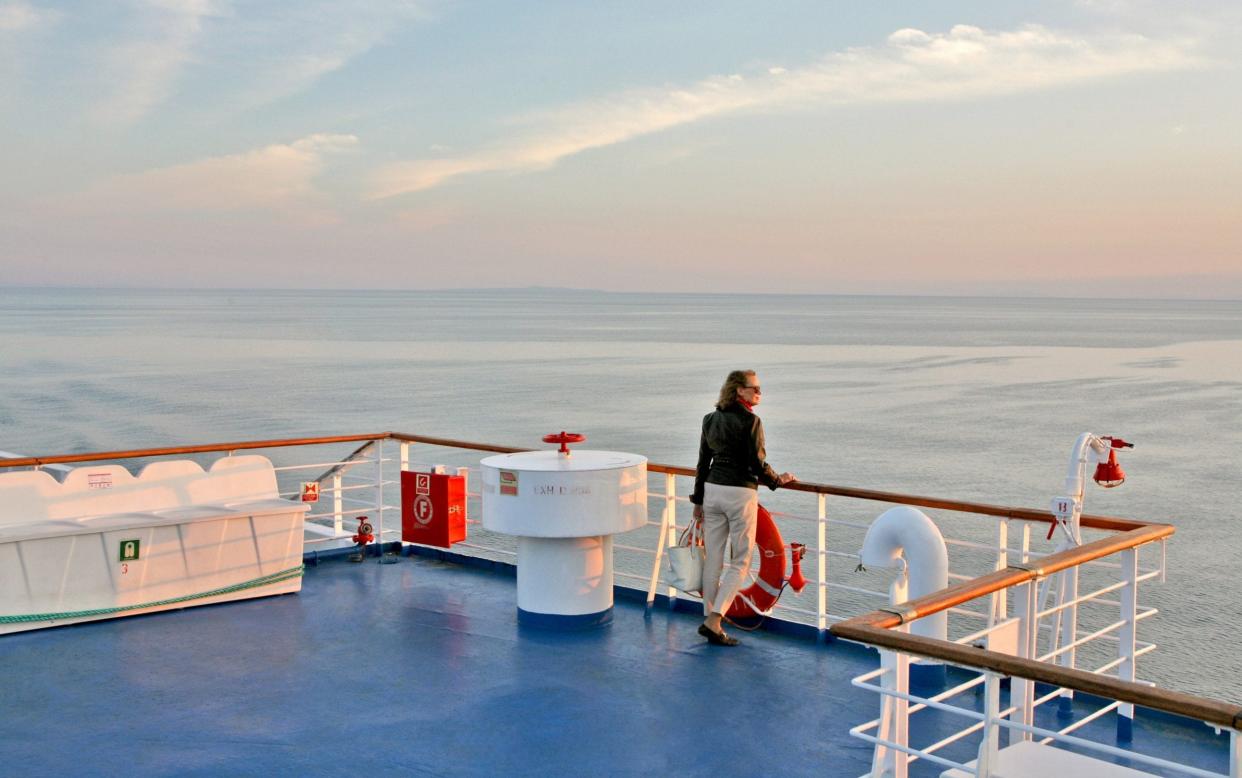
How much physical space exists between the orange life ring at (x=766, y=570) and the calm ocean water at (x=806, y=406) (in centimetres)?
930

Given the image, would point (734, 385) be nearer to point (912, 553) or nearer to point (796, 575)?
point (796, 575)

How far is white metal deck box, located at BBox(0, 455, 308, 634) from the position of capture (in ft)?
17.7

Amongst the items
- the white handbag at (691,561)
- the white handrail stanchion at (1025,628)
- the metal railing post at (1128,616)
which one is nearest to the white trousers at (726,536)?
the white handbag at (691,561)

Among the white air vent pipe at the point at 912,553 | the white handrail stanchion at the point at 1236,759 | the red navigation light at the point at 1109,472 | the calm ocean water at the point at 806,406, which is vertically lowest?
the calm ocean water at the point at 806,406

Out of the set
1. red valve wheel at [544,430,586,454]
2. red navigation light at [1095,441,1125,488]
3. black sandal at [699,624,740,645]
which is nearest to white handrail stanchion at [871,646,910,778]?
red navigation light at [1095,441,1125,488]

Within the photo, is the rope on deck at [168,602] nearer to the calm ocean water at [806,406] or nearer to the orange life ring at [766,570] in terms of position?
the orange life ring at [766,570]

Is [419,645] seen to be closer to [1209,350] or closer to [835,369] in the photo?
[835,369]

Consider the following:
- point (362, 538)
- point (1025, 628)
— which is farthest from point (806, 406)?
point (1025, 628)

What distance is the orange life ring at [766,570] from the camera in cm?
526

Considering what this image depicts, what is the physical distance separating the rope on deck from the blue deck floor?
6 centimetres

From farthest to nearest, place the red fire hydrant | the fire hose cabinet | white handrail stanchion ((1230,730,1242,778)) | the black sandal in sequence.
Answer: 1. the red fire hydrant
2. the fire hose cabinet
3. the black sandal
4. white handrail stanchion ((1230,730,1242,778))

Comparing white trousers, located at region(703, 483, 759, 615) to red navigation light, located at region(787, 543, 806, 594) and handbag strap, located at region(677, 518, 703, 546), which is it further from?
red navigation light, located at region(787, 543, 806, 594)

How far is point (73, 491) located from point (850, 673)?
398 cm

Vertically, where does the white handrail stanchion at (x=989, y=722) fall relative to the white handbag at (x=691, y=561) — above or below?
above
